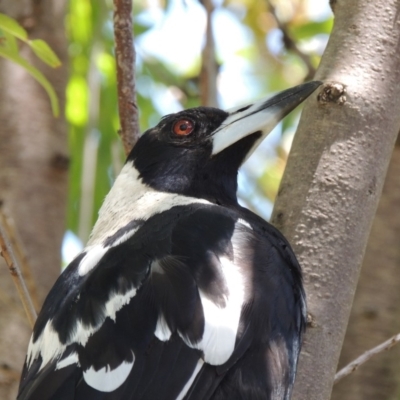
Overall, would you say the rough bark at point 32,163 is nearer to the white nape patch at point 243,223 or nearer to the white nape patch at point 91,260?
the white nape patch at point 91,260

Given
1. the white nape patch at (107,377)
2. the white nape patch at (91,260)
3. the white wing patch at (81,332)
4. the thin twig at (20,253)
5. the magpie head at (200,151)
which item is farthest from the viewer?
the magpie head at (200,151)

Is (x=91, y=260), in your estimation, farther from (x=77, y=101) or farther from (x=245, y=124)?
(x=77, y=101)

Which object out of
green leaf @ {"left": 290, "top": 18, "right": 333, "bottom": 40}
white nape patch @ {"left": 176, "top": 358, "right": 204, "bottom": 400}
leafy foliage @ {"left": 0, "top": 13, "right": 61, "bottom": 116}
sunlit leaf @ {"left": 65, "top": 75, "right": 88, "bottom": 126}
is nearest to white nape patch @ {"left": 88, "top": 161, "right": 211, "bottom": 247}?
leafy foliage @ {"left": 0, "top": 13, "right": 61, "bottom": 116}

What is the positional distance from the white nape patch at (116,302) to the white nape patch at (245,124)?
0.76 metres

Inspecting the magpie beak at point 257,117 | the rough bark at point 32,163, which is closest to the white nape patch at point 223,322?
the magpie beak at point 257,117

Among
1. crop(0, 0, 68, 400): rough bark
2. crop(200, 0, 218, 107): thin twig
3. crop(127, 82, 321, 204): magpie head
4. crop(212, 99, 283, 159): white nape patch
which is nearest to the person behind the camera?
crop(212, 99, 283, 159): white nape patch

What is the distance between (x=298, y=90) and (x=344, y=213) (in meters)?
0.41

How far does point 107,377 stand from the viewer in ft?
6.78

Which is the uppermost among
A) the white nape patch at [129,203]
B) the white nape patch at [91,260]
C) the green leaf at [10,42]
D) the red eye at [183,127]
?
the green leaf at [10,42]

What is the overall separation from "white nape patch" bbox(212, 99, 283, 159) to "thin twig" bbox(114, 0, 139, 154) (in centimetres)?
33

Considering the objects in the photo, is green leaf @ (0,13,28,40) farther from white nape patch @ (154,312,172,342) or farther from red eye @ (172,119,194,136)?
white nape patch @ (154,312,172,342)

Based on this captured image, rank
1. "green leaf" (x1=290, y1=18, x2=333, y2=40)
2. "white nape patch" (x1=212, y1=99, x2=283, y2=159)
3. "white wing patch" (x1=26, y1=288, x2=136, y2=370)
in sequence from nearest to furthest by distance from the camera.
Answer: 1. "white wing patch" (x1=26, y1=288, x2=136, y2=370)
2. "white nape patch" (x1=212, y1=99, x2=283, y2=159)
3. "green leaf" (x1=290, y1=18, x2=333, y2=40)

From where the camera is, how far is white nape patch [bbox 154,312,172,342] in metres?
2.13

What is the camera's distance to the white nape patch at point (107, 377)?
6.75 ft
